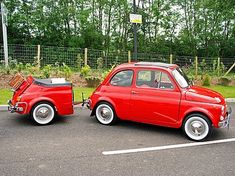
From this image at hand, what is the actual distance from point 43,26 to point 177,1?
14507mm

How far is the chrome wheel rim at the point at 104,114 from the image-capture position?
21.5 ft

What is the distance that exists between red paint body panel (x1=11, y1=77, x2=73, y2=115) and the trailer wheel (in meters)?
0.11

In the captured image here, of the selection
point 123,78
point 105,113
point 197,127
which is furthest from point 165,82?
point 105,113

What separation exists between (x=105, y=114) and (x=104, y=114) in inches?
1.1

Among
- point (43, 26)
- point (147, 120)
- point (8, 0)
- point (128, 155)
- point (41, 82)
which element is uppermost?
point (8, 0)

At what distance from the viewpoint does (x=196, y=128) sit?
223 inches

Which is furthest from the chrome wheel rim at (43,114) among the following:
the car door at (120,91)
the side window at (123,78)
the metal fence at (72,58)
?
the metal fence at (72,58)

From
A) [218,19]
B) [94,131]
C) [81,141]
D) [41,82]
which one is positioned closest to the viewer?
[81,141]

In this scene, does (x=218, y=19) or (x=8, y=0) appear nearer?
(x=8, y=0)

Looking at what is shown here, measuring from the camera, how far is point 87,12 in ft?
87.9

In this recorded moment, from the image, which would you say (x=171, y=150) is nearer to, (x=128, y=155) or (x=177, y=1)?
(x=128, y=155)

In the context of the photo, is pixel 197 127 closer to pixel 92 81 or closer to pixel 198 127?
pixel 198 127

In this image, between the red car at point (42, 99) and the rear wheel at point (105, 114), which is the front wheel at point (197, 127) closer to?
the rear wheel at point (105, 114)

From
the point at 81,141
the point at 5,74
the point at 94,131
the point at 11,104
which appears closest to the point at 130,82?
the point at 94,131
